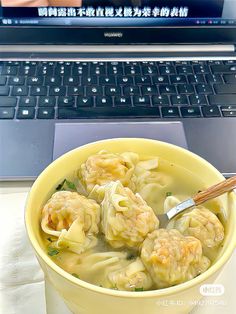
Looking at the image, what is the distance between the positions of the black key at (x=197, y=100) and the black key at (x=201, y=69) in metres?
0.06

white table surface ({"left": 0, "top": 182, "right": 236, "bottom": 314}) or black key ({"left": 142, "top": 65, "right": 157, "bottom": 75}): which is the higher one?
black key ({"left": 142, "top": 65, "right": 157, "bottom": 75})

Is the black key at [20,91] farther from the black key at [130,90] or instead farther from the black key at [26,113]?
the black key at [130,90]

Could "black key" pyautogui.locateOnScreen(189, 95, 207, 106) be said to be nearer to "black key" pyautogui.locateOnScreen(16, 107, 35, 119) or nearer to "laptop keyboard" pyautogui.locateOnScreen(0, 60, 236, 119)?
"laptop keyboard" pyautogui.locateOnScreen(0, 60, 236, 119)

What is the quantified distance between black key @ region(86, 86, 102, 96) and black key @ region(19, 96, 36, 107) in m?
0.07

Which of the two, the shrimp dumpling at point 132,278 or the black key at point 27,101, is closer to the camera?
the shrimp dumpling at point 132,278

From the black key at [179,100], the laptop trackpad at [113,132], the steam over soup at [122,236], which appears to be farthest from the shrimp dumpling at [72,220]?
the black key at [179,100]

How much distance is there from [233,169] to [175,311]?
0.77ft

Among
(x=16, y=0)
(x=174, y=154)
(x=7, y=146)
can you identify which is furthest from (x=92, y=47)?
(x=174, y=154)

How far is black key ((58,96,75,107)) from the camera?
2.22ft

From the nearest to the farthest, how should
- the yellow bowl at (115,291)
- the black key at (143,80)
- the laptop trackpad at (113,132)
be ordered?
the yellow bowl at (115,291)
the laptop trackpad at (113,132)
the black key at (143,80)

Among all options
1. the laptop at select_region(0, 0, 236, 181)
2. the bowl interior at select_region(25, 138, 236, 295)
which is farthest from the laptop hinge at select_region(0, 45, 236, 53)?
the bowl interior at select_region(25, 138, 236, 295)

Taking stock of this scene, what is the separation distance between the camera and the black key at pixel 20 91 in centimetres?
69

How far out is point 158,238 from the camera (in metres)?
0.40

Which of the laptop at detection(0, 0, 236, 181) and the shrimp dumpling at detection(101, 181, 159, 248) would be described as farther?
the laptop at detection(0, 0, 236, 181)
